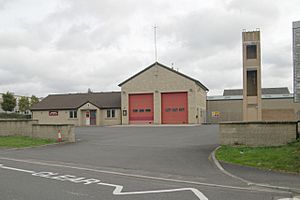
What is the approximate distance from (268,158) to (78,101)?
48.5 meters

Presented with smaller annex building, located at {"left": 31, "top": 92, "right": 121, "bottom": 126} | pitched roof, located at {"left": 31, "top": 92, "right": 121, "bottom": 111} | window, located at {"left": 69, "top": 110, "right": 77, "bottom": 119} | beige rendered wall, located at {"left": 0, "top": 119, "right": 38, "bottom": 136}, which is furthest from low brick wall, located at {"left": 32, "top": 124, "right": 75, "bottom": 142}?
window, located at {"left": 69, "top": 110, "right": 77, "bottom": 119}

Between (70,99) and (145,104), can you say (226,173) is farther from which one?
(70,99)

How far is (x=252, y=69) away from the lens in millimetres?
45375

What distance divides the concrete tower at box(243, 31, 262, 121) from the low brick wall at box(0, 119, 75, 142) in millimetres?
27747

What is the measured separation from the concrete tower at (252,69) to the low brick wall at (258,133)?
29.4m

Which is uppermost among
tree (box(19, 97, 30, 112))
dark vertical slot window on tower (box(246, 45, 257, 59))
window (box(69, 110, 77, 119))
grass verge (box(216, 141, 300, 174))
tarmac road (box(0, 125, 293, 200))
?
dark vertical slot window on tower (box(246, 45, 257, 59))

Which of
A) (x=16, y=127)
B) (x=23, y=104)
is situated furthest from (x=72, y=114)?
(x=23, y=104)

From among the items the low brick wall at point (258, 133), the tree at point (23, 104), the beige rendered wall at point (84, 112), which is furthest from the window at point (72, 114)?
the low brick wall at point (258, 133)

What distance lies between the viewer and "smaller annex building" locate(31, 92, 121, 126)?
53.2m

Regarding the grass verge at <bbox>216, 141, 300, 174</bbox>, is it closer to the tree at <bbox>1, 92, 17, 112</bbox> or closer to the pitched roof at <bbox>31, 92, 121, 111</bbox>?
the pitched roof at <bbox>31, 92, 121, 111</bbox>

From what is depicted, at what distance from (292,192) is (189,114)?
40.8 m

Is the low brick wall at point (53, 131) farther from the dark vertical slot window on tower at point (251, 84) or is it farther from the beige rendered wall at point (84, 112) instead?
the dark vertical slot window on tower at point (251, 84)

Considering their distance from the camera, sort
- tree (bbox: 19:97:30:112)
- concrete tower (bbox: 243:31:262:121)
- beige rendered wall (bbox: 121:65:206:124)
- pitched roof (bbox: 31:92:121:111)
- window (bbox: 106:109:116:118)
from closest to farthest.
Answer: concrete tower (bbox: 243:31:262:121) → beige rendered wall (bbox: 121:65:206:124) → window (bbox: 106:109:116:118) → pitched roof (bbox: 31:92:121:111) → tree (bbox: 19:97:30:112)

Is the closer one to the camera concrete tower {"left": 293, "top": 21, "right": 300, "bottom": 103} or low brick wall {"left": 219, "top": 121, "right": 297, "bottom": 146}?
concrete tower {"left": 293, "top": 21, "right": 300, "bottom": 103}
